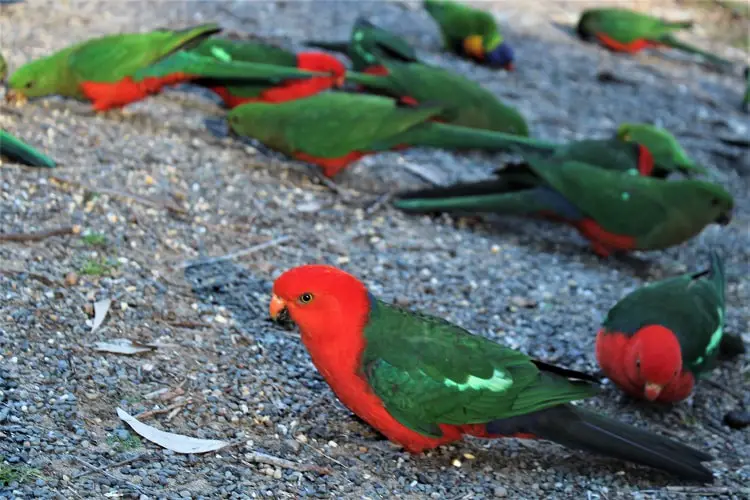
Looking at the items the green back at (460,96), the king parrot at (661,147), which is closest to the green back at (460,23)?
the green back at (460,96)

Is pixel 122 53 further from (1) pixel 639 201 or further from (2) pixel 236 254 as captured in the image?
(1) pixel 639 201

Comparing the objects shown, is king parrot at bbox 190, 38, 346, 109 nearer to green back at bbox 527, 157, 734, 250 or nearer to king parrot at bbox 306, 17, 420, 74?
king parrot at bbox 306, 17, 420, 74

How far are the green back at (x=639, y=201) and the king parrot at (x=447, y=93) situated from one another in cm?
105

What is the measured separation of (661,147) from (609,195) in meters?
1.35

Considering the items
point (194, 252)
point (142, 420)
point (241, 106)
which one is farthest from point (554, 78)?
point (142, 420)

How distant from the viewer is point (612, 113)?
7.68 meters

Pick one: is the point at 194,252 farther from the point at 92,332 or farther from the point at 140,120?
the point at 140,120

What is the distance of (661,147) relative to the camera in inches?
253

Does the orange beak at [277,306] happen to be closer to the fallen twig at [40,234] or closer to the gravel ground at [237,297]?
the gravel ground at [237,297]

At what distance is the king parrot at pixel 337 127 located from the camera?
5.39 metres

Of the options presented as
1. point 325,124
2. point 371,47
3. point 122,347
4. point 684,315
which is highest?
point 371,47

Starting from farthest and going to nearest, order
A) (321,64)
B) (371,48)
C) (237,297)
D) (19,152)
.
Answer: (371,48), (321,64), (19,152), (237,297)

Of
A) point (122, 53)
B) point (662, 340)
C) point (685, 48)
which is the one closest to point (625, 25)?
point (685, 48)

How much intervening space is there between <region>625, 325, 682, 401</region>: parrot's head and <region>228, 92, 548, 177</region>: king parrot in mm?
2128
